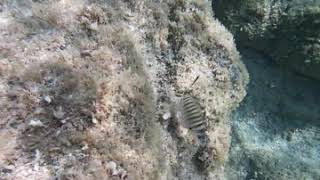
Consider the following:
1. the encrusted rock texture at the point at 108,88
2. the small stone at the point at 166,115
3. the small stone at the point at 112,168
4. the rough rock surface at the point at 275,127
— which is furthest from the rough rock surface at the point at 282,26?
the small stone at the point at 112,168

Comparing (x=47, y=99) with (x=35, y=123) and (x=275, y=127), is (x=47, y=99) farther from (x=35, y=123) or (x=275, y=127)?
(x=275, y=127)

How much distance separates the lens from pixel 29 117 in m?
2.36

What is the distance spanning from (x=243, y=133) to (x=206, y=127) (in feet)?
7.75

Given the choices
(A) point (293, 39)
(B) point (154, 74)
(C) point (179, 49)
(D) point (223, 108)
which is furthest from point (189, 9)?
(A) point (293, 39)

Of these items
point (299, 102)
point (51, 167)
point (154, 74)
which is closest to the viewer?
point (51, 167)

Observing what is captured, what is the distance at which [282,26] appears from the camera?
235 inches

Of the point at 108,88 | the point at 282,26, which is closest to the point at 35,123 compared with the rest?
the point at 108,88

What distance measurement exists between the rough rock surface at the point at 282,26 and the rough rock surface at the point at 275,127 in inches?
15.0

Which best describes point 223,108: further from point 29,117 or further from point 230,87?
point 29,117

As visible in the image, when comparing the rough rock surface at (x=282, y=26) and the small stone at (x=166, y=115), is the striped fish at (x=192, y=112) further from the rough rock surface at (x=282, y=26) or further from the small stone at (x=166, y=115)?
the rough rock surface at (x=282, y=26)

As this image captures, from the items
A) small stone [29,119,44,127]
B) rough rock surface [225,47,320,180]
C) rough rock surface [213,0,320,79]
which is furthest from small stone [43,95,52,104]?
rough rock surface [213,0,320,79]

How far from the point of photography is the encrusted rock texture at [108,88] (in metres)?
2.33

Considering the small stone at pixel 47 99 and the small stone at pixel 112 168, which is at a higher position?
the small stone at pixel 47 99

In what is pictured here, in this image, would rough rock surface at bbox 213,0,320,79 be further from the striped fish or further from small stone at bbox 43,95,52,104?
small stone at bbox 43,95,52,104
